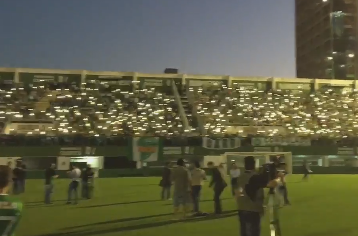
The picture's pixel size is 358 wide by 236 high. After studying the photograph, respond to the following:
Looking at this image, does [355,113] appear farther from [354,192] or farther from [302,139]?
[354,192]

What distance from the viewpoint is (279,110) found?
1982 inches

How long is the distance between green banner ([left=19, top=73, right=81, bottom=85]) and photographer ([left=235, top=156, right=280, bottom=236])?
44705 millimetres

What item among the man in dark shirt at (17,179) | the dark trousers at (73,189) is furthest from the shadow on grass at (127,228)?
the man in dark shirt at (17,179)

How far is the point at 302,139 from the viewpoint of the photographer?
128ft

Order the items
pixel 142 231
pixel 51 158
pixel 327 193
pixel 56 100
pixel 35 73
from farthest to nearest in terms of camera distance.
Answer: pixel 35 73 < pixel 56 100 < pixel 51 158 < pixel 327 193 < pixel 142 231

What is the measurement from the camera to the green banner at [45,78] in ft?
163

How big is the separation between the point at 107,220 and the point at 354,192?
13.1 meters

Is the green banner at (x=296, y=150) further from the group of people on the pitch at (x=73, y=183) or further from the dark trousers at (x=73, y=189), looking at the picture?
the dark trousers at (x=73, y=189)

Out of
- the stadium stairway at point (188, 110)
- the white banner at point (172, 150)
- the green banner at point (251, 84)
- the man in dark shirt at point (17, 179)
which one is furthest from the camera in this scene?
the green banner at point (251, 84)

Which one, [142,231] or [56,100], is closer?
[142,231]

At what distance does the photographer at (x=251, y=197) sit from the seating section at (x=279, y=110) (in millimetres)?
37016

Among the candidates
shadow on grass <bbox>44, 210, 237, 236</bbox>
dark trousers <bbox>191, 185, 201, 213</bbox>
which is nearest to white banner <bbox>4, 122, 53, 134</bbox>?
dark trousers <bbox>191, 185, 201, 213</bbox>

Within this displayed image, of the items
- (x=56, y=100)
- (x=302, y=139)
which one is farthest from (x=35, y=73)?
(x=302, y=139)

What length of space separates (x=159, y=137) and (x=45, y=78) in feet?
66.9
